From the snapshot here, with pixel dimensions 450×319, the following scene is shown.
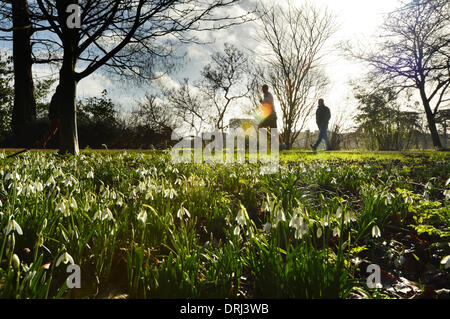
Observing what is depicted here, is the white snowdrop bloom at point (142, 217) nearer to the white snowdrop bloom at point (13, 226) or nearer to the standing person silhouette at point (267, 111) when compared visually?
the white snowdrop bloom at point (13, 226)

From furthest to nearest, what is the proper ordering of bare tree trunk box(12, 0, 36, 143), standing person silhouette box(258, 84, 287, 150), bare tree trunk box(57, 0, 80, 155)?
1. standing person silhouette box(258, 84, 287, 150)
2. bare tree trunk box(12, 0, 36, 143)
3. bare tree trunk box(57, 0, 80, 155)

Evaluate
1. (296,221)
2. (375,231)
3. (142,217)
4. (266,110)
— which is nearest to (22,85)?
(266,110)

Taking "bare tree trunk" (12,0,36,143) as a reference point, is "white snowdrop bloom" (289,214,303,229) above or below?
below

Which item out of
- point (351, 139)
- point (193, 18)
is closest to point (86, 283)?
point (193, 18)

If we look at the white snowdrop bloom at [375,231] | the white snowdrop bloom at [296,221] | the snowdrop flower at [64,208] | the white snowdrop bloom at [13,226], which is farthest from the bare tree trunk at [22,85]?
the white snowdrop bloom at [375,231]

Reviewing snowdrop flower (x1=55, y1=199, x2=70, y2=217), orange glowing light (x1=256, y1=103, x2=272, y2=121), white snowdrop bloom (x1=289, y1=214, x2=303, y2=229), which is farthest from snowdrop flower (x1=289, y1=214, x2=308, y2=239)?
orange glowing light (x1=256, y1=103, x2=272, y2=121)

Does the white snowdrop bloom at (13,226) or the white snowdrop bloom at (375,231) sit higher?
the white snowdrop bloom at (13,226)

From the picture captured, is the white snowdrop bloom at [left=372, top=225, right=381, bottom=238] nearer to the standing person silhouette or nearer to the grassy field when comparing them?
the grassy field

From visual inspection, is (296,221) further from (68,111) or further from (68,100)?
(68,100)

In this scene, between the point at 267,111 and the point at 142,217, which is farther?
the point at 267,111

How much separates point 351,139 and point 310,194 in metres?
33.1

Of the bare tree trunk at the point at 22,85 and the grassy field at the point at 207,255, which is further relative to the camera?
the bare tree trunk at the point at 22,85

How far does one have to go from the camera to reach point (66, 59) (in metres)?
6.64
